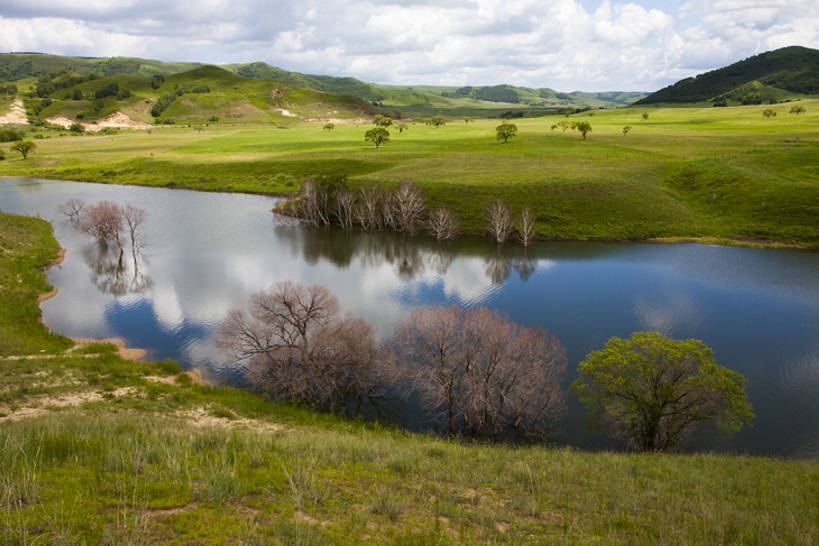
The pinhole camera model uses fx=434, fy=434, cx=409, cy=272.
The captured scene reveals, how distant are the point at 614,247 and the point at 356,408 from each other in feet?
146

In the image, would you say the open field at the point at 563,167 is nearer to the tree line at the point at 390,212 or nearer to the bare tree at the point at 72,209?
the tree line at the point at 390,212

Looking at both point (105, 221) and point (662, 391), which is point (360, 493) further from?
point (105, 221)

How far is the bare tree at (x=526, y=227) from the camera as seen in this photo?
57844 mm

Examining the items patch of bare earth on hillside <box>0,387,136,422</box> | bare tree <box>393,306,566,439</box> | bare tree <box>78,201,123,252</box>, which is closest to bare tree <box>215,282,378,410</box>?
bare tree <box>393,306,566,439</box>

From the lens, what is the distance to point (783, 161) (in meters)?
76.8

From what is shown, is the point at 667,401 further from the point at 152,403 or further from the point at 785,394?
the point at 152,403

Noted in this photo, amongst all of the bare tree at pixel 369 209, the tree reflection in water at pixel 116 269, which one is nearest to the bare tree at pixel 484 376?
the tree reflection in water at pixel 116 269

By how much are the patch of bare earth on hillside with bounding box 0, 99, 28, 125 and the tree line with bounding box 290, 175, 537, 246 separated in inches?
6973

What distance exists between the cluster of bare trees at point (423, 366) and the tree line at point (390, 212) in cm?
3482

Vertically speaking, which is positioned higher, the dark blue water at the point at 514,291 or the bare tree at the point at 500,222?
the bare tree at the point at 500,222

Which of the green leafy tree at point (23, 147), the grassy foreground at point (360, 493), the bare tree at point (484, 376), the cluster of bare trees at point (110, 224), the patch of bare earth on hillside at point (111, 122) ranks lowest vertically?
the bare tree at point (484, 376)

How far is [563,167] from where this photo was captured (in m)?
81.0

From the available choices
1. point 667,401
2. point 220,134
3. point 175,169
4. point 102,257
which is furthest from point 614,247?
point 220,134

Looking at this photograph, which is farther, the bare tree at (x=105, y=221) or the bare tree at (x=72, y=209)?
the bare tree at (x=72, y=209)
